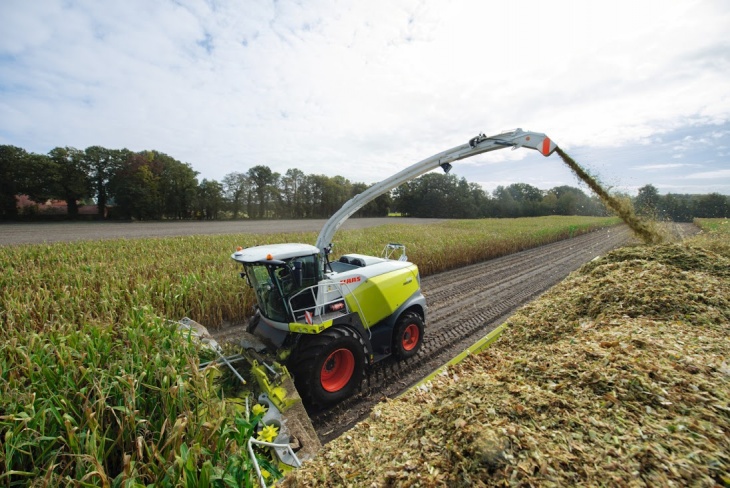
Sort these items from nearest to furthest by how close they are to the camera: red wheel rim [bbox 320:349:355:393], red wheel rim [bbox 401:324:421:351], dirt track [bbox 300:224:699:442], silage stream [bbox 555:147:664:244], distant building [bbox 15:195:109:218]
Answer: red wheel rim [bbox 320:349:355:393], dirt track [bbox 300:224:699:442], red wheel rim [bbox 401:324:421:351], silage stream [bbox 555:147:664:244], distant building [bbox 15:195:109:218]

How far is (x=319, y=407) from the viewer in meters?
3.67

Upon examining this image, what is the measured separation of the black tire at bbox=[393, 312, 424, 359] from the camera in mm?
4613

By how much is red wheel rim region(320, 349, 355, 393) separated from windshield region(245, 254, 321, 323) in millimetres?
721

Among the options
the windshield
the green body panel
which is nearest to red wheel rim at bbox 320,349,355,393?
the green body panel

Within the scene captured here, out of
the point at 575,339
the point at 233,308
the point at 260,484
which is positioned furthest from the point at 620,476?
the point at 233,308

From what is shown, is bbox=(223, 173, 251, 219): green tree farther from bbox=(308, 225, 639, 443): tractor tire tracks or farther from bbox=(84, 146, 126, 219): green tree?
bbox=(308, 225, 639, 443): tractor tire tracks

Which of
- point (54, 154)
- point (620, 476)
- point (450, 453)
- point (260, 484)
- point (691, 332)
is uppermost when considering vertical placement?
point (54, 154)

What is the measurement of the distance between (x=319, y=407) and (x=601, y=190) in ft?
20.2

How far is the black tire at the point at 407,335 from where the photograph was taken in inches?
182

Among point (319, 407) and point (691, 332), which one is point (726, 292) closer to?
point (691, 332)

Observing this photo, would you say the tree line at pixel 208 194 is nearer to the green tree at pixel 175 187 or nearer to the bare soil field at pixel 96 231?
the green tree at pixel 175 187

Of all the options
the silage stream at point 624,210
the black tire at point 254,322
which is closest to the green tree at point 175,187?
the black tire at point 254,322

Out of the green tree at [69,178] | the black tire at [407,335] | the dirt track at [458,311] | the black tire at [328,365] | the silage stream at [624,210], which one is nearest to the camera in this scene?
the black tire at [328,365]

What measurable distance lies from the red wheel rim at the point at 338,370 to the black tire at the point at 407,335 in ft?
3.26
